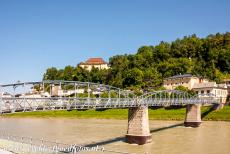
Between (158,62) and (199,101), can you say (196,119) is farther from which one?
(158,62)

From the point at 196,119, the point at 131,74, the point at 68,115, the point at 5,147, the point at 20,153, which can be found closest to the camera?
the point at 20,153

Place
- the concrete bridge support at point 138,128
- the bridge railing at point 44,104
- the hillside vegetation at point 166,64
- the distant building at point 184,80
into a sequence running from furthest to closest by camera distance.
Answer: the hillside vegetation at point 166,64, the distant building at point 184,80, the concrete bridge support at point 138,128, the bridge railing at point 44,104

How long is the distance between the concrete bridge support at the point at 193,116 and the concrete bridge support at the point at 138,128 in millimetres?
22116

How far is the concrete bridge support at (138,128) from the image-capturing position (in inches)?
1752

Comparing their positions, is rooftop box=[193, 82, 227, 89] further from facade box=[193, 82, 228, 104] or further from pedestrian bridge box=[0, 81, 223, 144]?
pedestrian bridge box=[0, 81, 223, 144]

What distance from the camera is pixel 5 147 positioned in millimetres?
31594

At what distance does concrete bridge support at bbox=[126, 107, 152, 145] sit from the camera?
146 feet

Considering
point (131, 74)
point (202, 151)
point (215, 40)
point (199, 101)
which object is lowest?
point (202, 151)

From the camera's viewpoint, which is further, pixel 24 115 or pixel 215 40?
pixel 215 40

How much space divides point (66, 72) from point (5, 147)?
117 metres

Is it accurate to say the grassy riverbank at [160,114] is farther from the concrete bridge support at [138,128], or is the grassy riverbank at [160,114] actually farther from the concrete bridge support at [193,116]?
the concrete bridge support at [138,128]

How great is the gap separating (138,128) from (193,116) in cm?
2429

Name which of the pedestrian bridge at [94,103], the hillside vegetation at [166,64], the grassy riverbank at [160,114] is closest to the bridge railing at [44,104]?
the pedestrian bridge at [94,103]

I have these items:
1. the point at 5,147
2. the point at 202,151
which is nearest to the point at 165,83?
the point at 202,151
